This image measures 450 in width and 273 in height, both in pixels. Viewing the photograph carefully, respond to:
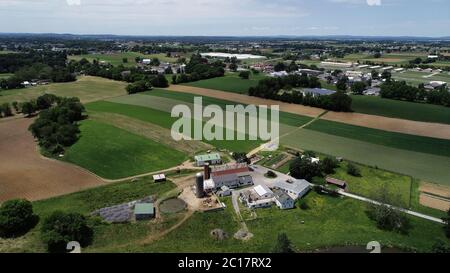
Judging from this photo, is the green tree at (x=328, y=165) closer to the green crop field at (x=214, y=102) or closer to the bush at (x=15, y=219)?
the green crop field at (x=214, y=102)

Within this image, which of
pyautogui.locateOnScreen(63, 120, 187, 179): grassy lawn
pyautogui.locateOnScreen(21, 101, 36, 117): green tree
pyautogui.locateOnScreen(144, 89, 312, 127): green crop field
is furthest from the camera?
pyautogui.locateOnScreen(21, 101, 36, 117): green tree

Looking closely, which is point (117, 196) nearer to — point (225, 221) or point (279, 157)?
point (225, 221)

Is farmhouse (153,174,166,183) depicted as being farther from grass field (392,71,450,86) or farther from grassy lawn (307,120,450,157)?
grass field (392,71,450,86)

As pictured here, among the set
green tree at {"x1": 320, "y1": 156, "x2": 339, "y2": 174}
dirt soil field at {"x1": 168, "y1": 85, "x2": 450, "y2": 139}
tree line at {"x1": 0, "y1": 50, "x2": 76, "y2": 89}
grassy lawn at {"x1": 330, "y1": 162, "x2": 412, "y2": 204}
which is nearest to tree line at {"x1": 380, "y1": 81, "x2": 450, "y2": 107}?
dirt soil field at {"x1": 168, "y1": 85, "x2": 450, "y2": 139}

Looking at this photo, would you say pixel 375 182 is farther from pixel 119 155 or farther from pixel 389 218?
pixel 119 155

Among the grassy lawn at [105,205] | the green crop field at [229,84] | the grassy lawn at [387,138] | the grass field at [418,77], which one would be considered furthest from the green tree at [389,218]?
the grass field at [418,77]
